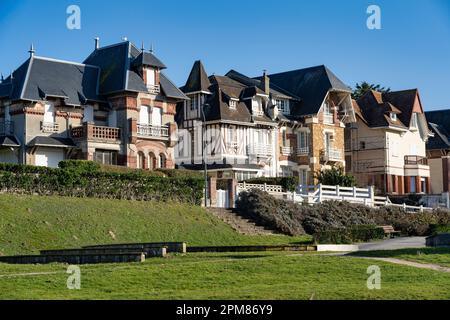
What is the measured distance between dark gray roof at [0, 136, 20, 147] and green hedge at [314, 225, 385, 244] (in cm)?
2177

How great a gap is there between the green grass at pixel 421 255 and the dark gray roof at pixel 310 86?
40.7m

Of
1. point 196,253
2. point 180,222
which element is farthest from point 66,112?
point 196,253

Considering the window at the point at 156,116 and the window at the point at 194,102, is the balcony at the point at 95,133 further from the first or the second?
the window at the point at 194,102

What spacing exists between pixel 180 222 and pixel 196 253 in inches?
452

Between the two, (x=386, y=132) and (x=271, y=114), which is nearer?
(x=271, y=114)

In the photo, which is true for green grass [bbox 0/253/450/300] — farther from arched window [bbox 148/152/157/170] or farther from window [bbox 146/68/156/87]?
window [bbox 146/68/156/87]

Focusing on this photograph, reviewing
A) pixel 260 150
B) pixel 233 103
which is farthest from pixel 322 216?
pixel 233 103

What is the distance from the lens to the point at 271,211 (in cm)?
4981

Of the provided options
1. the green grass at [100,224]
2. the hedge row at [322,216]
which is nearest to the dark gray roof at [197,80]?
the hedge row at [322,216]

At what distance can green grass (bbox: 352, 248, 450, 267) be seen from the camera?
28352 mm

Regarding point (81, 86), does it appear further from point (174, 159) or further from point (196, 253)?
point (196, 253)
